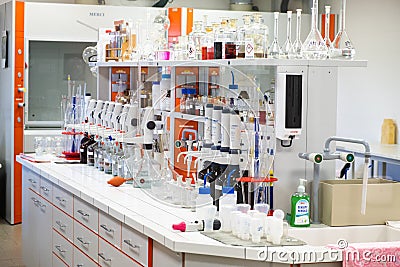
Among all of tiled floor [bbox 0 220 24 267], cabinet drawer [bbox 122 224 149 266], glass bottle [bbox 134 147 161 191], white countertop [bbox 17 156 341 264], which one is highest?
glass bottle [bbox 134 147 161 191]

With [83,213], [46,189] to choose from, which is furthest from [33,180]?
[83,213]

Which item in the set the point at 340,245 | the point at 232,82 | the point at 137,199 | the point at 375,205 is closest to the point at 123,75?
the point at 137,199

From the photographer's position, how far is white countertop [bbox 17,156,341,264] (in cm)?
279

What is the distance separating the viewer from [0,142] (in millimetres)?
8102

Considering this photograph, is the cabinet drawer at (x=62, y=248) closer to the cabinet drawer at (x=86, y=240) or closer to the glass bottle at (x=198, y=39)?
the cabinet drawer at (x=86, y=240)

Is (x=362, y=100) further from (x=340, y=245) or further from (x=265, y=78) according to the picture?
(x=340, y=245)

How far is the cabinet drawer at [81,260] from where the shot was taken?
4.07 meters

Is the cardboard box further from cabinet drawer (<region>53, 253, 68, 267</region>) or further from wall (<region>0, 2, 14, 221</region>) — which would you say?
wall (<region>0, 2, 14, 221</region>)

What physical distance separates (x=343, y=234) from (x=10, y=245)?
4.31 metres

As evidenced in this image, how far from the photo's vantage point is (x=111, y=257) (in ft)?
12.2

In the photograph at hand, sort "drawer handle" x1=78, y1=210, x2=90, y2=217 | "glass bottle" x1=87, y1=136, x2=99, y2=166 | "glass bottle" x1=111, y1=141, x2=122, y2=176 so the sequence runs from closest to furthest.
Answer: "drawer handle" x1=78, y1=210, x2=90, y2=217
"glass bottle" x1=111, y1=141, x2=122, y2=176
"glass bottle" x1=87, y1=136, x2=99, y2=166

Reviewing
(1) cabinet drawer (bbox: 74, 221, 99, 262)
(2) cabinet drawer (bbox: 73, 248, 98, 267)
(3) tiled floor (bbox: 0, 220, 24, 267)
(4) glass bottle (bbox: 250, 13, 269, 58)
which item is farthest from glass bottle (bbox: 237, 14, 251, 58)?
(3) tiled floor (bbox: 0, 220, 24, 267)

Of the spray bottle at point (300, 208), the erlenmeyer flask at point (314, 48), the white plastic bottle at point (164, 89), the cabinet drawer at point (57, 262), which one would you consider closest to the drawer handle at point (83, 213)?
the cabinet drawer at point (57, 262)

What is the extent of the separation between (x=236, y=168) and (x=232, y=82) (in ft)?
1.44
